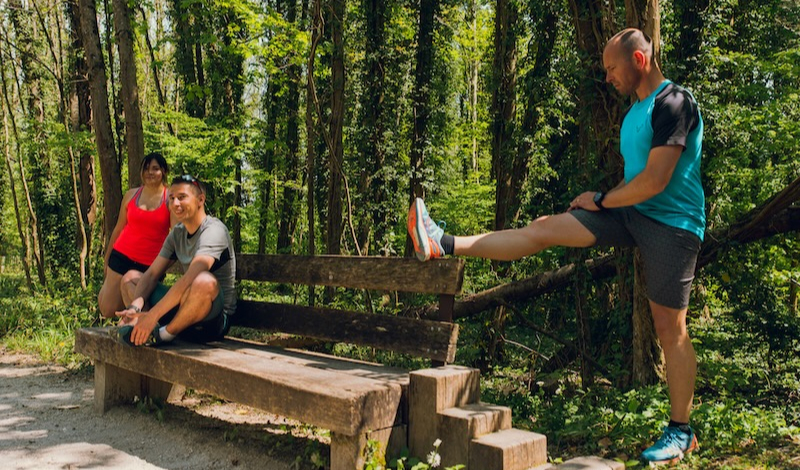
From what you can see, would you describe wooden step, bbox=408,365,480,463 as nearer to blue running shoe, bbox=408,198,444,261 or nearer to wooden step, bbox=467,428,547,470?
wooden step, bbox=467,428,547,470

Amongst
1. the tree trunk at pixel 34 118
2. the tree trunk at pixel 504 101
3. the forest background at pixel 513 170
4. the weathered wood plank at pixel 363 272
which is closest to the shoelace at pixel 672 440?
the forest background at pixel 513 170

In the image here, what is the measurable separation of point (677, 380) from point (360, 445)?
1.61 m

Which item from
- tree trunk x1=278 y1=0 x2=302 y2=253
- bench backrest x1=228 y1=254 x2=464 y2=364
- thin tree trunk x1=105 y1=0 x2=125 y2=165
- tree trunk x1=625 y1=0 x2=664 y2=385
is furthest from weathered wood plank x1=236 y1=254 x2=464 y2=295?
tree trunk x1=278 y1=0 x2=302 y2=253

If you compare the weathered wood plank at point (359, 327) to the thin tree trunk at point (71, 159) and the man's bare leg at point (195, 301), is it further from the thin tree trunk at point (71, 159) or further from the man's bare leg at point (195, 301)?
the thin tree trunk at point (71, 159)

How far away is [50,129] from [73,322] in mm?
5883

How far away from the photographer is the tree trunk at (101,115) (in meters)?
7.76

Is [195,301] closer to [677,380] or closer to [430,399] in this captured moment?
[430,399]

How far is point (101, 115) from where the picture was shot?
7.77 m

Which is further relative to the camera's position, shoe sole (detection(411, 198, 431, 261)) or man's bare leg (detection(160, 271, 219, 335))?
man's bare leg (detection(160, 271, 219, 335))

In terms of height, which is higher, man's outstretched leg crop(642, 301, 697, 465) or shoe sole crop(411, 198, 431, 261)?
shoe sole crop(411, 198, 431, 261)

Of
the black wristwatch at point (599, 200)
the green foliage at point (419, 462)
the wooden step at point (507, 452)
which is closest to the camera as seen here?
the wooden step at point (507, 452)

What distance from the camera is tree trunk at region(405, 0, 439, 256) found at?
14.8 m

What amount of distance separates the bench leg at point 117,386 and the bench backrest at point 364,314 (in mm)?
874

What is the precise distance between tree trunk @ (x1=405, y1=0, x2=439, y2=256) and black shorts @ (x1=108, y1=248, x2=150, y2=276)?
967 centimetres
